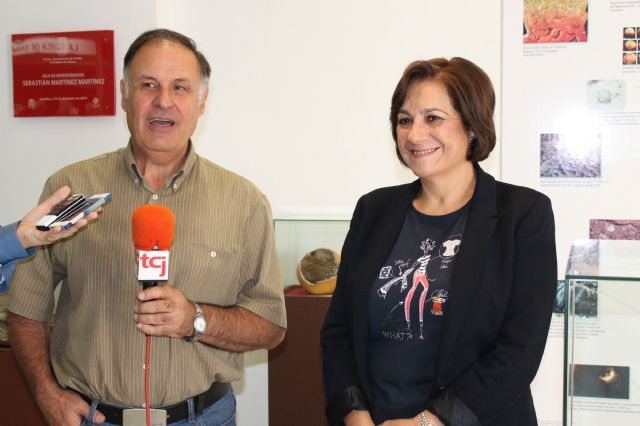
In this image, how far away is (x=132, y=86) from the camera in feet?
7.88

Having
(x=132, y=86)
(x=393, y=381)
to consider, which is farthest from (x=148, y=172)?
(x=393, y=381)

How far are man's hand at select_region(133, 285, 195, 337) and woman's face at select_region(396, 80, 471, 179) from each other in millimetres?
766

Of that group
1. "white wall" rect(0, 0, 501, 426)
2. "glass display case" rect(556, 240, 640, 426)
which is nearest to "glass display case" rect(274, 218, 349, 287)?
"white wall" rect(0, 0, 501, 426)

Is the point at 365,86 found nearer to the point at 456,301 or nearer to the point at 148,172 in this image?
the point at 148,172

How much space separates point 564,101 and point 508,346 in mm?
2279

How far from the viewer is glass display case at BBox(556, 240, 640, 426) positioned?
57.7 inches

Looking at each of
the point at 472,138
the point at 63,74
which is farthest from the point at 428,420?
the point at 63,74

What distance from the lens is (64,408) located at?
221 cm

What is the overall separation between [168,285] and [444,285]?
79 cm

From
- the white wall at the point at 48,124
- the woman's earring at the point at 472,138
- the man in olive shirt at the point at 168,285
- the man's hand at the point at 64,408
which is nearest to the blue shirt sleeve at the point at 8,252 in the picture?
the man in olive shirt at the point at 168,285

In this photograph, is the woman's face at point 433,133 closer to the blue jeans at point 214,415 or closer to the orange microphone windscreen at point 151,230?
the orange microphone windscreen at point 151,230

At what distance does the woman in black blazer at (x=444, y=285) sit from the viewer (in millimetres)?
1944

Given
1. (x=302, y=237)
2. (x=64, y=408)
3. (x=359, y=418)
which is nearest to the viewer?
(x=359, y=418)

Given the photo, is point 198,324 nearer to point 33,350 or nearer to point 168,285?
point 168,285
